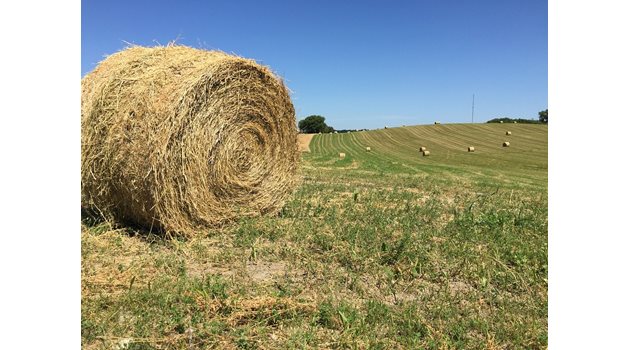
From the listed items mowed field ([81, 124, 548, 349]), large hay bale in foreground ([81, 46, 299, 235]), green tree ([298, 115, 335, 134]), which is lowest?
mowed field ([81, 124, 548, 349])

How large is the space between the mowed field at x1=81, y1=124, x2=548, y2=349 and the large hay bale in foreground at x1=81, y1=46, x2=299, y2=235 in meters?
0.38

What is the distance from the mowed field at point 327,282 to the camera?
3205 millimetres

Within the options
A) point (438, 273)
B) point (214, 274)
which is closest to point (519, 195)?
point (438, 273)

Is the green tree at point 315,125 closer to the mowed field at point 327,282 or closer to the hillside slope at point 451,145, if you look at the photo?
the hillside slope at point 451,145

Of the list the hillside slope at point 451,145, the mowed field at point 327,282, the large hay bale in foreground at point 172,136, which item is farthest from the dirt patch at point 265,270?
the hillside slope at point 451,145

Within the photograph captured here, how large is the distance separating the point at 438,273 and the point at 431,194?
5.56 meters

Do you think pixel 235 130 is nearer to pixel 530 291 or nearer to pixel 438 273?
pixel 438 273

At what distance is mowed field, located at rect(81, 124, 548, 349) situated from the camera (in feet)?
10.5

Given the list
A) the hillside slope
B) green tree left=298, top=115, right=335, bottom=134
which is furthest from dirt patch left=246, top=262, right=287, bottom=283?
green tree left=298, top=115, right=335, bottom=134

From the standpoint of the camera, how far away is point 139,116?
17.8 ft

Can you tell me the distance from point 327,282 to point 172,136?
2.70 m

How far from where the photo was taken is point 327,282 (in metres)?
Answer: 4.29

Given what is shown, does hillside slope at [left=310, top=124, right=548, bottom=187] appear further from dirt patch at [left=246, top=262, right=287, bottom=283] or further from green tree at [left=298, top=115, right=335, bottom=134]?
green tree at [left=298, top=115, right=335, bottom=134]

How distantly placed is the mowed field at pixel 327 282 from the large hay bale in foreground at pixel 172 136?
0.38m
